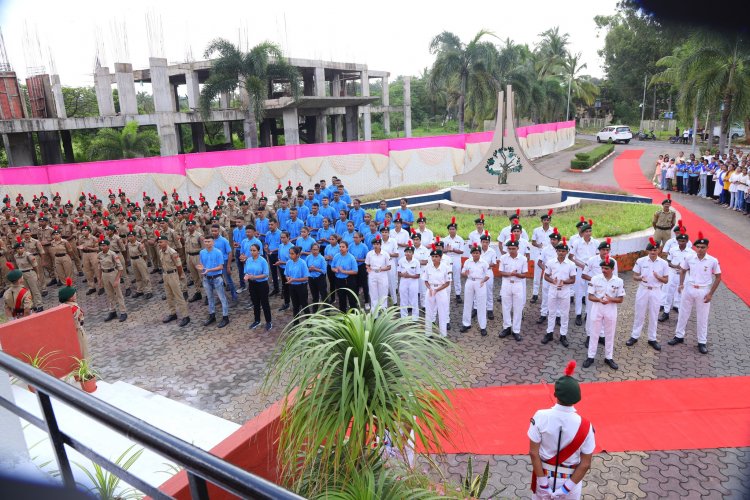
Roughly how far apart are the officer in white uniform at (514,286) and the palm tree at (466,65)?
807 inches

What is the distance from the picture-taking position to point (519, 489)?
489 centimetres

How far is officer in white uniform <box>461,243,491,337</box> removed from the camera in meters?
8.44

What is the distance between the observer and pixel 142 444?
3.73ft

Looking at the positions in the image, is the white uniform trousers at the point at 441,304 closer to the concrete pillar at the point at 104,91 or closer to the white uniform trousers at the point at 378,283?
the white uniform trousers at the point at 378,283

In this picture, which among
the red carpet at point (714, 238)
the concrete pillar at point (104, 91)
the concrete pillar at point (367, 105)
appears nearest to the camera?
the red carpet at point (714, 238)

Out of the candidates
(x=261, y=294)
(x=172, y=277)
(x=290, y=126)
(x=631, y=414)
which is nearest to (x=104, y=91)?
(x=290, y=126)

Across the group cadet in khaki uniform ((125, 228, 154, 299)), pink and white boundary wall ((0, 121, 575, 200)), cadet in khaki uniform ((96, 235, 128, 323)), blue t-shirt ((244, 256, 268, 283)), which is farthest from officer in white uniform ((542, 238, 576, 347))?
pink and white boundary wall ((0, 121, 575, 200))

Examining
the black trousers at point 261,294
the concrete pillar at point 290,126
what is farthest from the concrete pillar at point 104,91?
the black trousers at point 261,294

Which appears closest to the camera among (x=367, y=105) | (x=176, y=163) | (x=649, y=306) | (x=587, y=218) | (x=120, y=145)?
(x=649, y=306)

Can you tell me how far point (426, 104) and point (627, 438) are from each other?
191 feet

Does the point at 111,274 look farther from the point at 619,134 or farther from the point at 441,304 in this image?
the point at 619,134

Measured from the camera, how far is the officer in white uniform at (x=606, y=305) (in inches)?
277

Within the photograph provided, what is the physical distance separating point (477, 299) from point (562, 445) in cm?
474

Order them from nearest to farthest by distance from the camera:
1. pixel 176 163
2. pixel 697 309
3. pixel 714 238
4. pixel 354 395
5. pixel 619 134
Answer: pixel 354 395 < pixel 697 309 < pixel 714 238 < pixel 176 163 < pixel 619 134
